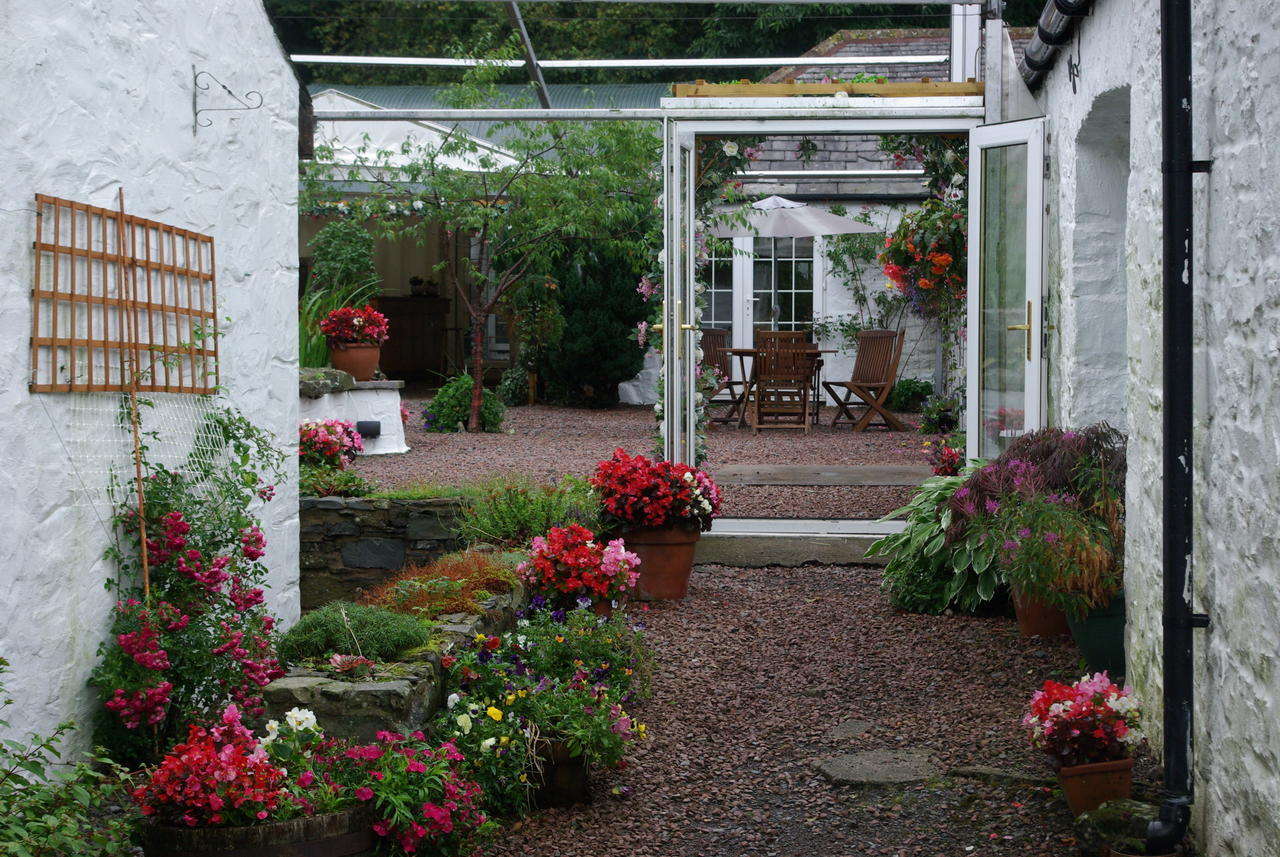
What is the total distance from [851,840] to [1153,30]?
2391 millimetres

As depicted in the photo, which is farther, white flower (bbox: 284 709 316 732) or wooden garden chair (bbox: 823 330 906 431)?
wooden garden chair (bbox: 823 330 906 431)

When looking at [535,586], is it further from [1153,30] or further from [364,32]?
[364,32]

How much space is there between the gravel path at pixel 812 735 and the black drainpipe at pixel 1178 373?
46cm

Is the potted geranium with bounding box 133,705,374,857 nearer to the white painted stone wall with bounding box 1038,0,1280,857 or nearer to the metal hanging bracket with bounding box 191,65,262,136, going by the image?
the white painted stone wall with bounding box 1038,0,1280,857

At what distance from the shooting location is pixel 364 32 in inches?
942

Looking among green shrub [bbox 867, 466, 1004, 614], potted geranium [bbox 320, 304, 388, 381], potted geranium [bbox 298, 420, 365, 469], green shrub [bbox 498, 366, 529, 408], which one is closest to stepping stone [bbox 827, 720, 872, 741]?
green shrub [bbox 867, 466, 1004, 614]

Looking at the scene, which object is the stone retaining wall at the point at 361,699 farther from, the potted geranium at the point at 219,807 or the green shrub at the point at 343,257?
the green shrub at the point at 343,257

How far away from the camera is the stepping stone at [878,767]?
3.97 metres

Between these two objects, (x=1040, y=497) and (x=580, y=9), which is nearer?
(x=1040, y=497)

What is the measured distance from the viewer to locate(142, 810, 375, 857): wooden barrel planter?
2871mm

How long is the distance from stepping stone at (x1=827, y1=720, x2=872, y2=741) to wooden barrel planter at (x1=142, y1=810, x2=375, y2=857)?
6.20 feet

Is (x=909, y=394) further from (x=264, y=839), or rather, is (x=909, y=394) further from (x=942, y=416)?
(x=264, y=839)

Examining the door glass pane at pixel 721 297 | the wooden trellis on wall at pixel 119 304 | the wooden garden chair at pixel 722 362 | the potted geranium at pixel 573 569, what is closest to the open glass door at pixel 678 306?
the potted geranium at pixel 573 569

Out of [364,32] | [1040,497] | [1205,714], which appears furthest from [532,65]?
[364,32]
